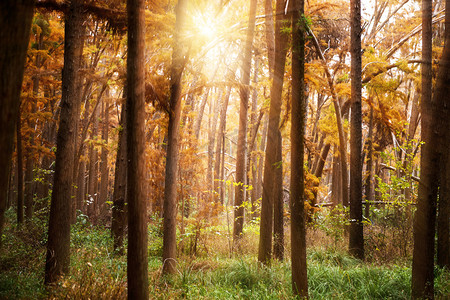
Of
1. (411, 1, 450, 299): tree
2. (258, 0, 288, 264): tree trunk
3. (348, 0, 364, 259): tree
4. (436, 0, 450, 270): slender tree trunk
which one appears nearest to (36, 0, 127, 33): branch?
(258, 0, 288, 264): tree trunk

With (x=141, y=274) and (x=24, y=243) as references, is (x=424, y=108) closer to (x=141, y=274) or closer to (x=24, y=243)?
(x=141, y=274)

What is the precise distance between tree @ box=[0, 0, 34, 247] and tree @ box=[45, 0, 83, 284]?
187 inches

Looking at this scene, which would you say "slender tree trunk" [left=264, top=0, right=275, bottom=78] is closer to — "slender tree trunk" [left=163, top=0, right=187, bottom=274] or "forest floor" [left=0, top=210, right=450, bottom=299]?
"slender tree trunk" [left=163, top=0, right=187, bottom=274]

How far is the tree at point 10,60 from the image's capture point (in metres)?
1.92

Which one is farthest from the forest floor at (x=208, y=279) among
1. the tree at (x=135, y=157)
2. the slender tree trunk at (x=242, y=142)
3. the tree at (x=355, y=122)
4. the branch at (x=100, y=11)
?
the branch at (x=100, y=11)

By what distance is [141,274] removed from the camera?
4.47 metres

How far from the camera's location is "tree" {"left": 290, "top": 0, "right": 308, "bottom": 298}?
4938mm

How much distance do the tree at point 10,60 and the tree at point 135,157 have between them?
7.96ft

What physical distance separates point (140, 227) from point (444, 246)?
24.1 ft

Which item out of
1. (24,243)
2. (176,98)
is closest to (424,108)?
(176,98)

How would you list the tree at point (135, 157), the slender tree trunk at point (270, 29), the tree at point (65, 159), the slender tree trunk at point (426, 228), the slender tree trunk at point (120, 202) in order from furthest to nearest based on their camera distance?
1. the slender tree trunk at point (120, 202)
2. the slender tree trunk at point (270, 29)
3. the tree at point (65, 159)
4. the slender tree trunk at point (426, 228)
5. the tree at point (135, 157)

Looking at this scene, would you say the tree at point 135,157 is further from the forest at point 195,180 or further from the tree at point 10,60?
the tree at point 10,60

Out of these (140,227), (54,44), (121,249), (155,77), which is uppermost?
(54,44)

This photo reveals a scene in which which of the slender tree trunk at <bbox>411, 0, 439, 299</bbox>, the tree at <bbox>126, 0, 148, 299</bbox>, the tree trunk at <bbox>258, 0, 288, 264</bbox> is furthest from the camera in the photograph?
the tree trunk at <bbox>258, 0, 288, 264</bbox>
